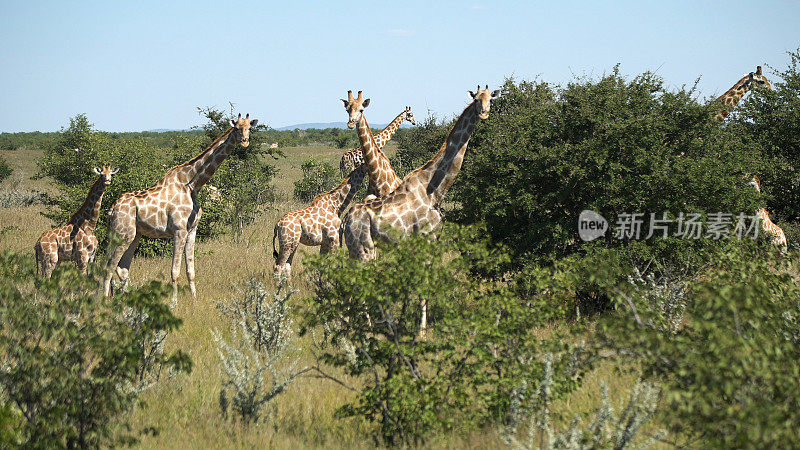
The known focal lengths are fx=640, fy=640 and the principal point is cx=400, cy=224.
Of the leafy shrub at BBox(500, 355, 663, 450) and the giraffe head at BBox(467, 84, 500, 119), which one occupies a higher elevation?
the giraffe head at BBox(467, 84, 500, 119)

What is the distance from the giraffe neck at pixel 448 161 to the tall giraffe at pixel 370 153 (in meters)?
0.86

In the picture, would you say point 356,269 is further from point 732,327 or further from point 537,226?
point 537,226

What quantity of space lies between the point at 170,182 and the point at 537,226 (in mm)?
6219

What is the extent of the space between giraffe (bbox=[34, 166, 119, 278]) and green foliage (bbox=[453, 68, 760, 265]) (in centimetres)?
617

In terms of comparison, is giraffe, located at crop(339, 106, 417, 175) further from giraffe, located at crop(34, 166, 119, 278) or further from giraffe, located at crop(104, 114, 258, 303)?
giraffe, located at crop(34, 166, 119, 278)

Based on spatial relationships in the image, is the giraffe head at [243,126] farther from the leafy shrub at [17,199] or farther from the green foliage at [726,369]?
the leafy shrub at [17,199]

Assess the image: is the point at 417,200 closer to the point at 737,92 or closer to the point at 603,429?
the point at 603,429

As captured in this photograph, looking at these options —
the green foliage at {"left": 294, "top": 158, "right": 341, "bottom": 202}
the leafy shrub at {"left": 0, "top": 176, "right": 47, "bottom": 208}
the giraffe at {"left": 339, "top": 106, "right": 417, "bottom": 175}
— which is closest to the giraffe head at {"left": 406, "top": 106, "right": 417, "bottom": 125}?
the giraffe at {"left": 339, "top": 106, "right": 417, "bottom": 175}

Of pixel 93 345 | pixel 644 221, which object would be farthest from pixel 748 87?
pixel 93 345

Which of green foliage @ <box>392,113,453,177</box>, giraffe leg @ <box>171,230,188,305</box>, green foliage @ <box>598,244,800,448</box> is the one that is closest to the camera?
green foliage @ <box>598,244,800,448</box>

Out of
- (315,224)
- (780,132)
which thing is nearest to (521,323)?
(315,224)

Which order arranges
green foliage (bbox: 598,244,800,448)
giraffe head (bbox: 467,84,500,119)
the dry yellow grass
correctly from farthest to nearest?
giraffe head (bbox: 467,84,500,119) < the dry yellow grass < green foliage (bbox: 598,244,800,448)
